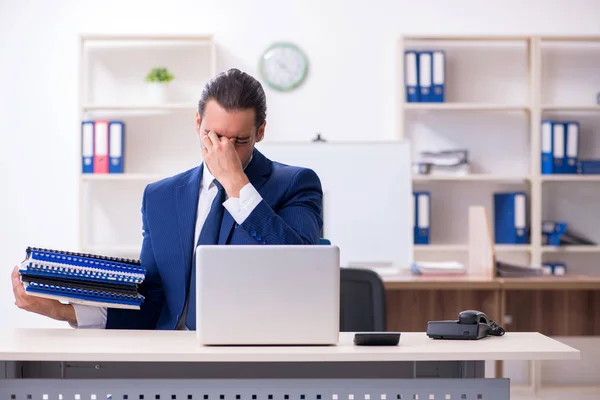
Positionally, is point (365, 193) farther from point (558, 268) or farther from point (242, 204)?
point (242, 204)

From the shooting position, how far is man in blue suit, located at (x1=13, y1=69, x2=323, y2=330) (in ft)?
6.41

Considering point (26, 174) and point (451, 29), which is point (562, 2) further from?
point (26, 174)

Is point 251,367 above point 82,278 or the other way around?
the other way around

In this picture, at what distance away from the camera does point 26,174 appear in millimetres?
5410

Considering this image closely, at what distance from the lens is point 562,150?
5203 mm

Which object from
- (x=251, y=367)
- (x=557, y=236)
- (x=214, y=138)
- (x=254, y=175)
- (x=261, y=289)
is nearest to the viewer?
(x=261, y=289)

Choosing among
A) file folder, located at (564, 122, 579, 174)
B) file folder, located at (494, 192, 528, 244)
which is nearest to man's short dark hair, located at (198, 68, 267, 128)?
file folder, located at (494, 192, 528, 244)

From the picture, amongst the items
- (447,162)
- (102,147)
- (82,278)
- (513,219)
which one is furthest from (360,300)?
(102,147)

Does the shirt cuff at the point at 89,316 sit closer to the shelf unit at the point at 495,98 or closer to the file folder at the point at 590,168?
the shelf unit at the point at 495,98

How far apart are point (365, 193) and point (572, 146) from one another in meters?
Answer: 1.36

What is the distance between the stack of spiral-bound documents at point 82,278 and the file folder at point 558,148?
12.7 feet

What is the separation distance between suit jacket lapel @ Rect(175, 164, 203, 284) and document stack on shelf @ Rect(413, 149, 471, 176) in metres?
3.22

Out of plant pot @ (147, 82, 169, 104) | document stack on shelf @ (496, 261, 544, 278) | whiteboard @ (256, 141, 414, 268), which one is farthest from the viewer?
plant pot @ (147, 82, 169, 104)

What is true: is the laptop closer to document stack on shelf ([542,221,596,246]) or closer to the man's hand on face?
the man's hand on face
